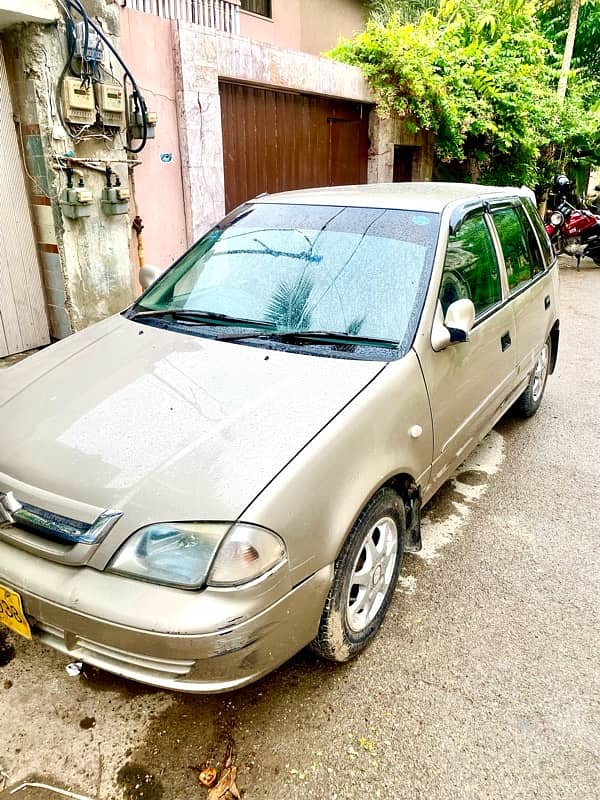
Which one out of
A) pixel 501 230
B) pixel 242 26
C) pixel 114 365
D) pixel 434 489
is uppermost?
pixel 242 26

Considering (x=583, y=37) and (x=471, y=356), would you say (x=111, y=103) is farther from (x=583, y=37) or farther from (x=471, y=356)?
(x=583, y=37)

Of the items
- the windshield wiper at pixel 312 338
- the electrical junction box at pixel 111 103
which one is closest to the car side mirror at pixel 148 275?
the windshield wiper at pixel 312 338

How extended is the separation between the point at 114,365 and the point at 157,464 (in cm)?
75

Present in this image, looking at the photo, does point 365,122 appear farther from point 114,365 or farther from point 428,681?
point 428,681

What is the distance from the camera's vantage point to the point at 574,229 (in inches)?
448

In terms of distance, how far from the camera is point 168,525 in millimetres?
1770

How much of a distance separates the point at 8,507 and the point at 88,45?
4444mm

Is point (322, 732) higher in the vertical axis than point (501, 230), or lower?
lower

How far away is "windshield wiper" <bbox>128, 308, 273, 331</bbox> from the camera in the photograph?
2.69m

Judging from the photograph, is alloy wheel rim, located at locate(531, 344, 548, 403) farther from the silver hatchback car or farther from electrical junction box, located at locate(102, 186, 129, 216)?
electrical junction box, located at locate(102, 186, 129, 216)

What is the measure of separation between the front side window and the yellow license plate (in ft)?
39.3

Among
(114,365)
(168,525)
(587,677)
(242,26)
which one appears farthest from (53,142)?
(242,26)

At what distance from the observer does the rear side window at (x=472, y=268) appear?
281 centimetres

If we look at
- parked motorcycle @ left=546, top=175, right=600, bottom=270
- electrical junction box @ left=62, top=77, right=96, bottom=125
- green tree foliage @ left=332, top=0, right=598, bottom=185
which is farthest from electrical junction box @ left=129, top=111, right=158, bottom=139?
parked motorcycle @ left=546, top=175, right=600, bottom=270
